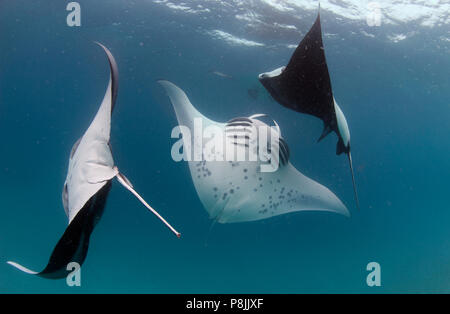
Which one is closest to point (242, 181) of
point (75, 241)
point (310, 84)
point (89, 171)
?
point (310, 84)

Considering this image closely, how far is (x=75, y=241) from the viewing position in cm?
177

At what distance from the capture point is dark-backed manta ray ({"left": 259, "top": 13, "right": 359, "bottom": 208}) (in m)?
3.02

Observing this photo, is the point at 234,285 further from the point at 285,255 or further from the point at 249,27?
the point at 249,27

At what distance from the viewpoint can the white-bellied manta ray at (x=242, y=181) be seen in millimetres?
3381

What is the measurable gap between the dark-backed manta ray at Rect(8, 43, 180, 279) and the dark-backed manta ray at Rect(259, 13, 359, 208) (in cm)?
201

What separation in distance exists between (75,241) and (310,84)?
2.76 metres

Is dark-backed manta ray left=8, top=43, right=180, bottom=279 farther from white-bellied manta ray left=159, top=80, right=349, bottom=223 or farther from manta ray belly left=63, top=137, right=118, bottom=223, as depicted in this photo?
white-bellied manta ray left=159, top=80, right=349, bottom=223

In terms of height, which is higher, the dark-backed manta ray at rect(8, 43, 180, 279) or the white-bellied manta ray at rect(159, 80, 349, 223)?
the white-bellied manta ray at rect(159, 80, 349, 223)

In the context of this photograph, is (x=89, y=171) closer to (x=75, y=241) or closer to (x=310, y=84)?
(x=75, y=241)

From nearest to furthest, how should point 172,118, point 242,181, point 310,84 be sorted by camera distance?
point 310,84, point 242,181, point 172,118

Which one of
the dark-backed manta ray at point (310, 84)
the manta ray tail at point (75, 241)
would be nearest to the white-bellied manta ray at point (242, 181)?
the dark-backed manta ray at point (310, 84)

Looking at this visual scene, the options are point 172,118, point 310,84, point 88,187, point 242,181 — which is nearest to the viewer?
point 88,187

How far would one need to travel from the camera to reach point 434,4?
34.6ft

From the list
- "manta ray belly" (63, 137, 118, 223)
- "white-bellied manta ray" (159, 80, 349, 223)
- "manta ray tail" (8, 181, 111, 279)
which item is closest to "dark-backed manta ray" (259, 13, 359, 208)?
"white-bellied manta ray" (159, 80, 349, 223)
